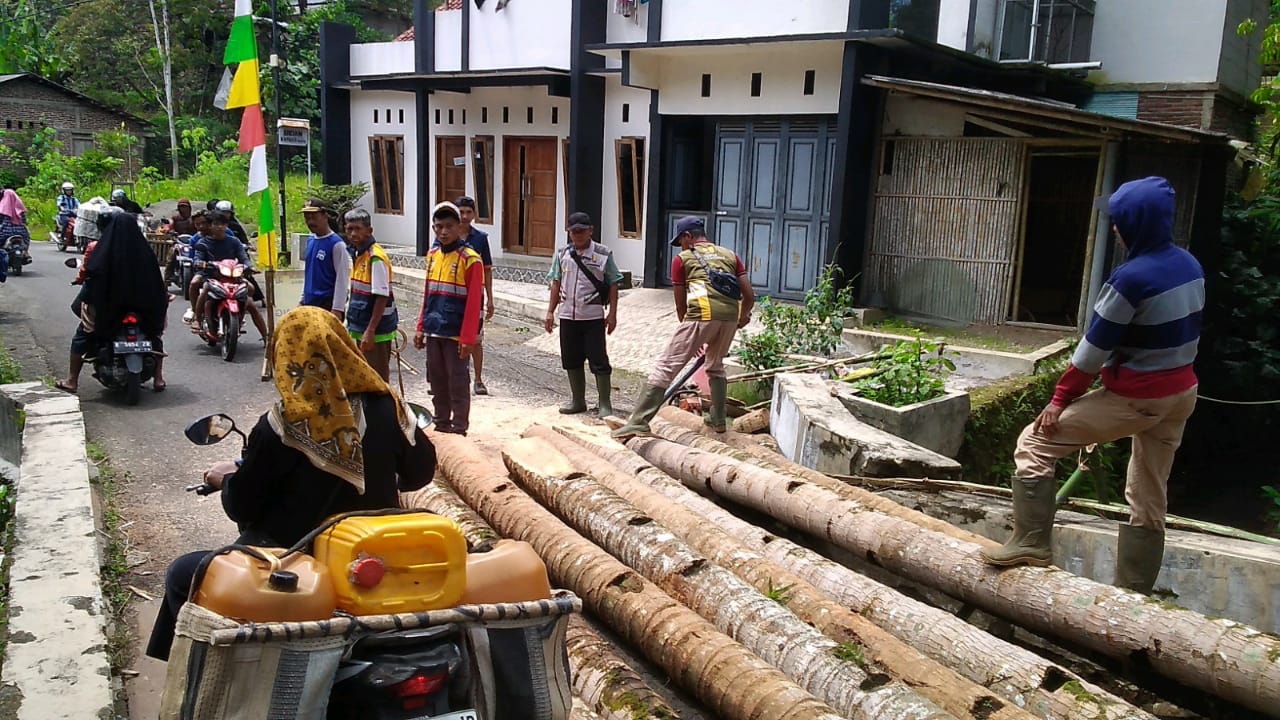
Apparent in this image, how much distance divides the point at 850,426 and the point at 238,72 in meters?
5.66

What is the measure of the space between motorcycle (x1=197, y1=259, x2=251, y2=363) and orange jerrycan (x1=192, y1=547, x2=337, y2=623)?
8361mm

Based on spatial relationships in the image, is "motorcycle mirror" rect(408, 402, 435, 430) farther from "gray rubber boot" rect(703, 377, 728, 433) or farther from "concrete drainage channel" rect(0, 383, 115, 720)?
"gray rubber boot" rect(703, 377, 728, 433)

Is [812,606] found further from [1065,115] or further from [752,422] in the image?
[1065,115]

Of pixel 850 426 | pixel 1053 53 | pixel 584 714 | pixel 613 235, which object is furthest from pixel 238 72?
pixel 1053 53

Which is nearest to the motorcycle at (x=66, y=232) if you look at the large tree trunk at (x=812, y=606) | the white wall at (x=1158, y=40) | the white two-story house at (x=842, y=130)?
the white two-story house at (x=842, y=130)

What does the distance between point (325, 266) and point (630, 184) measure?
29.1 ft

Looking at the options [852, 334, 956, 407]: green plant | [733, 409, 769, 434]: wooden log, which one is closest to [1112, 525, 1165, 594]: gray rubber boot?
[852, 334, 956, 407]: green plant

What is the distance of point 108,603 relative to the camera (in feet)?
15.0

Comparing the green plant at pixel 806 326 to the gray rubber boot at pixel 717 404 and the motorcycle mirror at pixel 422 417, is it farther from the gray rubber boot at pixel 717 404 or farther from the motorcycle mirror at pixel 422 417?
the motorcycle mirror at pixel 422 417

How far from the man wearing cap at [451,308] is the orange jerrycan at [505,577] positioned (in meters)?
4.35

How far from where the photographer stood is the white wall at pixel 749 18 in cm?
1205

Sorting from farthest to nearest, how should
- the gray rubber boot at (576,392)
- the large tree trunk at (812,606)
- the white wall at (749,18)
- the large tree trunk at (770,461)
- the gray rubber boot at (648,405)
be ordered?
the white wall at (749,18)
the gray rubber boot at (576,392)
the gray rubber boot at (648,405)
the large tree trunk at (770,461)
the large tree trunk at (812,606)

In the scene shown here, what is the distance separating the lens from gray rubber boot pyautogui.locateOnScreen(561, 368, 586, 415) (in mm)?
8727

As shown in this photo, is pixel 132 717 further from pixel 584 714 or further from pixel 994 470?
pixel 994 470
